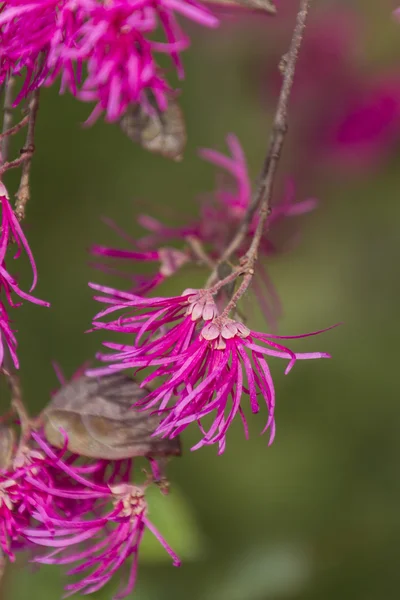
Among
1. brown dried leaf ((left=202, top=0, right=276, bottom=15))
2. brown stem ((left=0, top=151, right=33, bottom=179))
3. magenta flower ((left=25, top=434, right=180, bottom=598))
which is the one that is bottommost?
magenta flower ((left=25, top=434, right=180, bottom=598))

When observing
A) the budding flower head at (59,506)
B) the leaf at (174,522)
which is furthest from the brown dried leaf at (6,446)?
the leaf at (174,522)

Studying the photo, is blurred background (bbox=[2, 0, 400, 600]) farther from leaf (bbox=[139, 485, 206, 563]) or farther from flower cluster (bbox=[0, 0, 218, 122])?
flower cluster (bbox=[0, 0, 218, 122])

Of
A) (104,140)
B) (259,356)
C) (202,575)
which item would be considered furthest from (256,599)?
(104,140)

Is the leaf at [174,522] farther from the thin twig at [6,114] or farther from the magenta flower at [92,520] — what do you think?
the thin twig at [6,114]

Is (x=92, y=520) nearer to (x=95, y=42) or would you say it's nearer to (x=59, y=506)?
(x=59, y=506)

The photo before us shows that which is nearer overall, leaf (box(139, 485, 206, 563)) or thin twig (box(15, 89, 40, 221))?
thin twig (box(15, 89, 40, 221))

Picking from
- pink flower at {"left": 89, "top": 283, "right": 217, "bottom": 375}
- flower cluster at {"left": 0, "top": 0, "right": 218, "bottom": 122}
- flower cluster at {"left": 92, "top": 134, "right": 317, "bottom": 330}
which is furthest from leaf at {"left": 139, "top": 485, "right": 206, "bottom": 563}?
flower cluster at {"left": 0, "top": 0, "right": 218, "bottom": 122}
